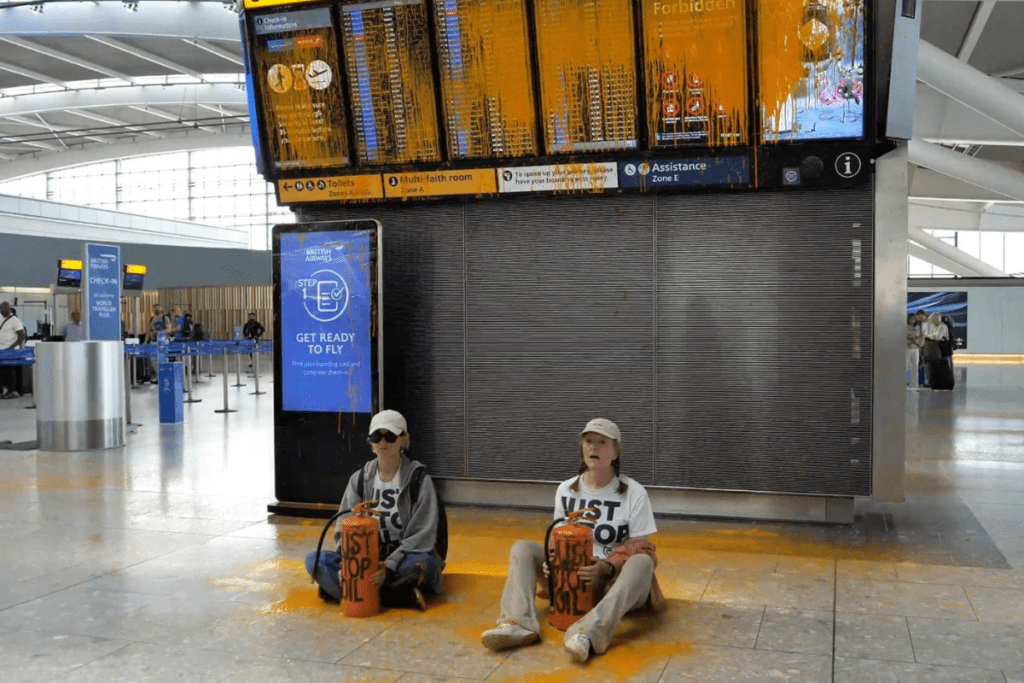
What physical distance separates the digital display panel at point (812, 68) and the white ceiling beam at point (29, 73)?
2939 centimetres

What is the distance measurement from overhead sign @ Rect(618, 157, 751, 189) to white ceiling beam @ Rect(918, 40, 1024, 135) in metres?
12.3

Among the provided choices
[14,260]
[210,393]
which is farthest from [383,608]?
[14,260]

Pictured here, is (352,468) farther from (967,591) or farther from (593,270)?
(967,591)

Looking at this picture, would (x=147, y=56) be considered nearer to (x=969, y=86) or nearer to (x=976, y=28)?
(x=976, y=28)

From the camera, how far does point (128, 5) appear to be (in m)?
23.5

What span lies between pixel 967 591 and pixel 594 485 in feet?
7.88

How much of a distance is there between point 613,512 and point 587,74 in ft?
13.5

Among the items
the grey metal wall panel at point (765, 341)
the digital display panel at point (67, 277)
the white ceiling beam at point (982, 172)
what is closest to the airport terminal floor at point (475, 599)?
the grey metal wall panel at point (765, 341)

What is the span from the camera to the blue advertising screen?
827 centimetres

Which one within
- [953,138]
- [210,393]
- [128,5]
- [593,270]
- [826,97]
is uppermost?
[128,5]

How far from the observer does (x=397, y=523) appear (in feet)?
19.0

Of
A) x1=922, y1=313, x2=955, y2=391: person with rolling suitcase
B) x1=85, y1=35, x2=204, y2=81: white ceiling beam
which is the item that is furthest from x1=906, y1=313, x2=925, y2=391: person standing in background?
x1=85, y1=35, x2=204, y2=81: white ceiling beam

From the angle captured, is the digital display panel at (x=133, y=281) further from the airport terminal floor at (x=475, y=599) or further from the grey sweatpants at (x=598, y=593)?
the grey sweatpants at (x=598, y=593)

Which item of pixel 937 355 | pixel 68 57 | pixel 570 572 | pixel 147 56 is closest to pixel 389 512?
pixel 570 572
